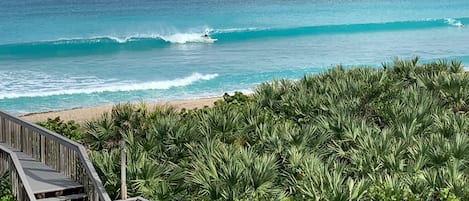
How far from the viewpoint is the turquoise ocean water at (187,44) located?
35875 millimetres

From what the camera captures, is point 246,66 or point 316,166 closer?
point 316,166

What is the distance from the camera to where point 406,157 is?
13.4 metres

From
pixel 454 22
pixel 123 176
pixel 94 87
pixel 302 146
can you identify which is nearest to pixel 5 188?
pixel 123 176

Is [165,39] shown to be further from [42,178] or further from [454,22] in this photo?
[42,178]

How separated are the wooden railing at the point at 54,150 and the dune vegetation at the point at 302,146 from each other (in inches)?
14.6

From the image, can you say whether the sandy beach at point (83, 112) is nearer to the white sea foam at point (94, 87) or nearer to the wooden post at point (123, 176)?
the white sea foam at point (94, 87)

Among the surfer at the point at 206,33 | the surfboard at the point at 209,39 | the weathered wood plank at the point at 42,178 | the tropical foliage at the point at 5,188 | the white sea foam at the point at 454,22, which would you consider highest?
the white sea foam at the point at 454,22

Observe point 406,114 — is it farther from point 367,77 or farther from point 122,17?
point 122,17

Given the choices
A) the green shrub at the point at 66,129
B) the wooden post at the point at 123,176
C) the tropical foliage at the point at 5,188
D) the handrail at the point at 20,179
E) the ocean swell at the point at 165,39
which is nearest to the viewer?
the wooden post at the point at 123,176

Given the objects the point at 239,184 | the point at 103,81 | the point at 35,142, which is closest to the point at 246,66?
the point at 103,81

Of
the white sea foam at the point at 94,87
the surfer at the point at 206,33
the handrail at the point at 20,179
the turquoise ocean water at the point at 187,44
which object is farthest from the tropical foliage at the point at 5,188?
the surfer at the point at 206,33

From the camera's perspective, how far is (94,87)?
35344 millimetres

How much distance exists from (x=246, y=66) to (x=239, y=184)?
104ft

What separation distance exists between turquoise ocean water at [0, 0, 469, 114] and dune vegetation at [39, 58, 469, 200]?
14.8 metres
